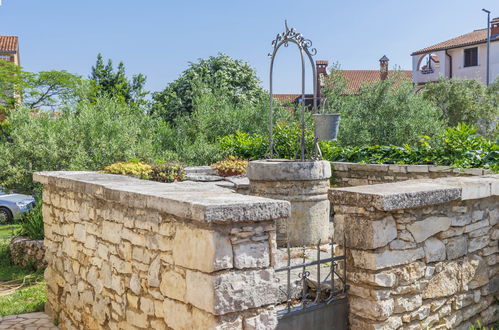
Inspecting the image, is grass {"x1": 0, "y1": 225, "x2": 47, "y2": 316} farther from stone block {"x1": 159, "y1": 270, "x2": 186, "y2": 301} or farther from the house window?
the house window

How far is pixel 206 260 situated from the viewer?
291 centimetres

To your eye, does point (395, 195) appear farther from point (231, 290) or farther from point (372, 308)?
point (231, 290)

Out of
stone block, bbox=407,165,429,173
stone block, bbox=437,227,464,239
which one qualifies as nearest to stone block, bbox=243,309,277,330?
stone block, bbox=437,227,464,239

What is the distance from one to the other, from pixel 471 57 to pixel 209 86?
22404 mm

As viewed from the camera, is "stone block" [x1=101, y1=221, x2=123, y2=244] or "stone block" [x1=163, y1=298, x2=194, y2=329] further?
Result: "stone block" [x1=101, y1=221, x2=123, y2=244]

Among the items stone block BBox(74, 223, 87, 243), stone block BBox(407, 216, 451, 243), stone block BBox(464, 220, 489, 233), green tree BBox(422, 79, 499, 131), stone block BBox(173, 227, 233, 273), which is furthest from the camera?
green tree BBox(422, 79, 499, 131)

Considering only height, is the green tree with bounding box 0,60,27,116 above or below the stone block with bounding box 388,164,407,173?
above

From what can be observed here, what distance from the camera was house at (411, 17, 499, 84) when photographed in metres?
33.3

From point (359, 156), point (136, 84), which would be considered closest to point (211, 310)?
point (359, 156)

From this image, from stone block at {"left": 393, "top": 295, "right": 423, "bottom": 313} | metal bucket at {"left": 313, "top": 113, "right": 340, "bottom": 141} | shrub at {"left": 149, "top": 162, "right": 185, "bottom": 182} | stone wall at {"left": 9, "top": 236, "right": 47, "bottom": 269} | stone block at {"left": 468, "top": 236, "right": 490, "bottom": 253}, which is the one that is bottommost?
stone wall at {"left": 9, "top": 236, "right": 47, "bottom": 269}

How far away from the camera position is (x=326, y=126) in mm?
6828

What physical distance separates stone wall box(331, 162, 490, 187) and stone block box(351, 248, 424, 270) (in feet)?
11.3

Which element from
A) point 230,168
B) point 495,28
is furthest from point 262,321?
point 495,28

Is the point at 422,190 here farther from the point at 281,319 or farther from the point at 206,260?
the point at 206,260
